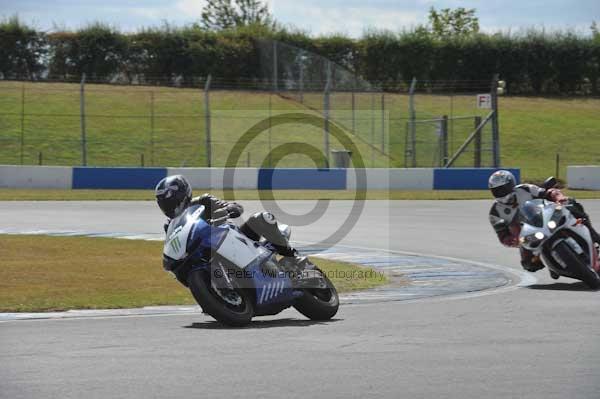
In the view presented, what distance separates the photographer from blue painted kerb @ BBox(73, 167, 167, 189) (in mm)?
30531

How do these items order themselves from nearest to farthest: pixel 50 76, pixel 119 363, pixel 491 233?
1. pixel 119 363
2. pixel 491 233
3. pixel 50 76

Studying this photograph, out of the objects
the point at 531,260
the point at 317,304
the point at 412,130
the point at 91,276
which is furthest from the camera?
the point at 412,130

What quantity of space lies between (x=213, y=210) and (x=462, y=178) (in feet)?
75.9

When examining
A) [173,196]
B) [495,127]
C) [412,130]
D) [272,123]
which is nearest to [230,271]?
[173,196]

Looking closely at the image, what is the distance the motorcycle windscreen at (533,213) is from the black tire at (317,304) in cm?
309

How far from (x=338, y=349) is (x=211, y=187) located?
23.5m

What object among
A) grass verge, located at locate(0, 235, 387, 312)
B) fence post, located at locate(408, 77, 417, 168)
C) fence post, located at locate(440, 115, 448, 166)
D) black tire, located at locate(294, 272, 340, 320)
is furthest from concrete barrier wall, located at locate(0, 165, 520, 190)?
black tire, located at locate(294, 272, 340, 320)

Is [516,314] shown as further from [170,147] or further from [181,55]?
[181,55]

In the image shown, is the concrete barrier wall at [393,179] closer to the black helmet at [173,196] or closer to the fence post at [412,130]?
the fence post at [412,130]

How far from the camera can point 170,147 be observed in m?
39.2

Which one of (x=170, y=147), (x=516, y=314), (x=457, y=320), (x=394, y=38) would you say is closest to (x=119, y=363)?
(x=457, y=320)

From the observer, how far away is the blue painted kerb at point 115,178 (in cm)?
3053

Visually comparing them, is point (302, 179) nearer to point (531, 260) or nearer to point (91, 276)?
point (91, 276)

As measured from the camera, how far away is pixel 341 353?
24.2 feet
